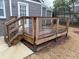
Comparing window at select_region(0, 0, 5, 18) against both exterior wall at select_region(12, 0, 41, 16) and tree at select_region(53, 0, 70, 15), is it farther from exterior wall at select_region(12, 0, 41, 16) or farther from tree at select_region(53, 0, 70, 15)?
tree at select_region(53, 0, 70, 15)

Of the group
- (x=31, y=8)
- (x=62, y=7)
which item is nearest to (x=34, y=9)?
(x=31, y=8)

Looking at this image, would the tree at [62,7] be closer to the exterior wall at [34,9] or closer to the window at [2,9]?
the exterior wall at [34,9]

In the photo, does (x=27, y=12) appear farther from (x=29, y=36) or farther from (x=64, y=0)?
(x=64, y=0)

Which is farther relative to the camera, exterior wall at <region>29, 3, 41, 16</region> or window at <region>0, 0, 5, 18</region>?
A: exterior wall at <region>29, 3, 41, 16</region>

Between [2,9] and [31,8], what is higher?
[31,8]

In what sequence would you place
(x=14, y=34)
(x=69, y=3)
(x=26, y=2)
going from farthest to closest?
1. (x=69, y=3)
2. (x=26, y=2)
3. (x=14, y=34)

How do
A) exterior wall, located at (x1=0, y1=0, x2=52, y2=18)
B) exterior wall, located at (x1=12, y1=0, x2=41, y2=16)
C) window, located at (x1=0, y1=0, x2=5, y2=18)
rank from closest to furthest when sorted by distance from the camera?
window, located at (x1=0, y1=0, x2=5, y2=18) → exterior wall, located at (x1=0, y1=0, x2=52, y2=18) → exterior wall, located at (x1=12, y1=0, x2=41, y2=16)

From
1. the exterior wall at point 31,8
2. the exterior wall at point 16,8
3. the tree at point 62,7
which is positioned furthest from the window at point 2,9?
the tree at point 62,7

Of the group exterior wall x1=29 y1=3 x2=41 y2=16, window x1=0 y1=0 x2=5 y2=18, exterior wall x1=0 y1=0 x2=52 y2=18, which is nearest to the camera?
window x1=0 y1=0 x2=5 y2=18

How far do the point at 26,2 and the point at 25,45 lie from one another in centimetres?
464

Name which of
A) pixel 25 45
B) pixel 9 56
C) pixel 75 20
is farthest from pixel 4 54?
pixel 75 20

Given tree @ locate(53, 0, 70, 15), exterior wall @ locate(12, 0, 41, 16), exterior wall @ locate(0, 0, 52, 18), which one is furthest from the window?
tree @ locate(53, 0, 70, 15)

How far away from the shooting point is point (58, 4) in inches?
648

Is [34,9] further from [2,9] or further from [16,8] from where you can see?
[2,9]
